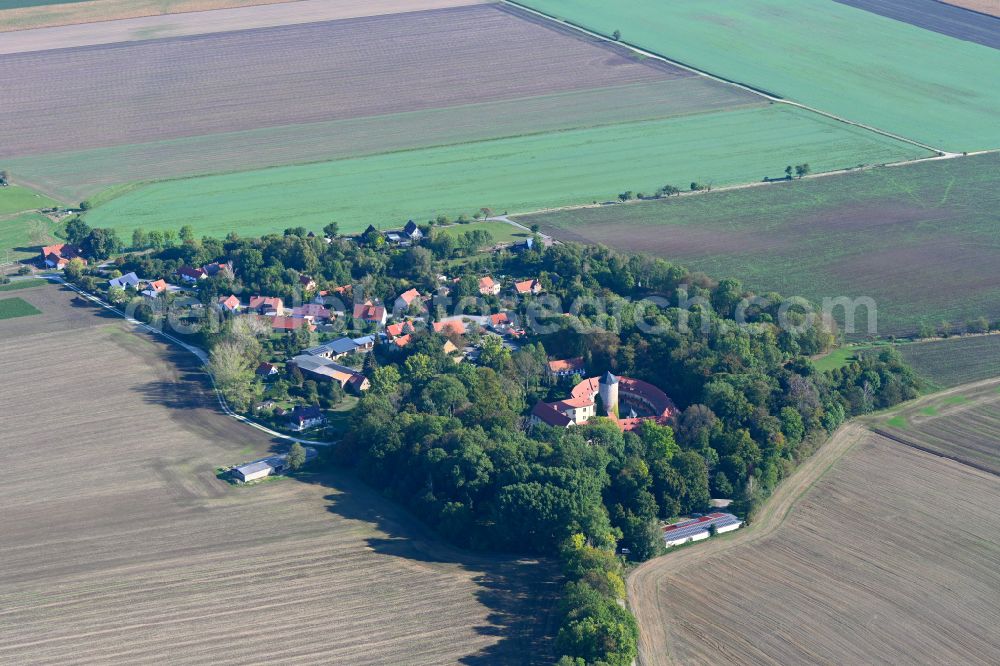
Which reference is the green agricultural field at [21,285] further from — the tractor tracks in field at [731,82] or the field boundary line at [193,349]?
the tractor tracks in field at [731,82]

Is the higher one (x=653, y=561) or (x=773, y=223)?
(x=773, y=223)

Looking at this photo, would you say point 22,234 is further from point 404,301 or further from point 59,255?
point 404,301

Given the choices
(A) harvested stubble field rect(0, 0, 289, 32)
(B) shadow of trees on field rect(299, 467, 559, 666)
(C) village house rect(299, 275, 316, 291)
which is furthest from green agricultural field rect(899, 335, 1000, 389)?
(A) harvested stubble field rect(0, 0, 289, 32)

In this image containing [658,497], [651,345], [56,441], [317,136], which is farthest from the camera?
[317,136]

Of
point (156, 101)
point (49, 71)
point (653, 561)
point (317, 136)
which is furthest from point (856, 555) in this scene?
point (49, 71)

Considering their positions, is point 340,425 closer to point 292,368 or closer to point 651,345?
point 292,368

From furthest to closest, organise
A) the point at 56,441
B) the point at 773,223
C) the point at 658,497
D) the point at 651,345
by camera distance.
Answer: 1. the point at 773,223
2. the point at 651,345
3. the point at 56,441
4. the point at 658,497
